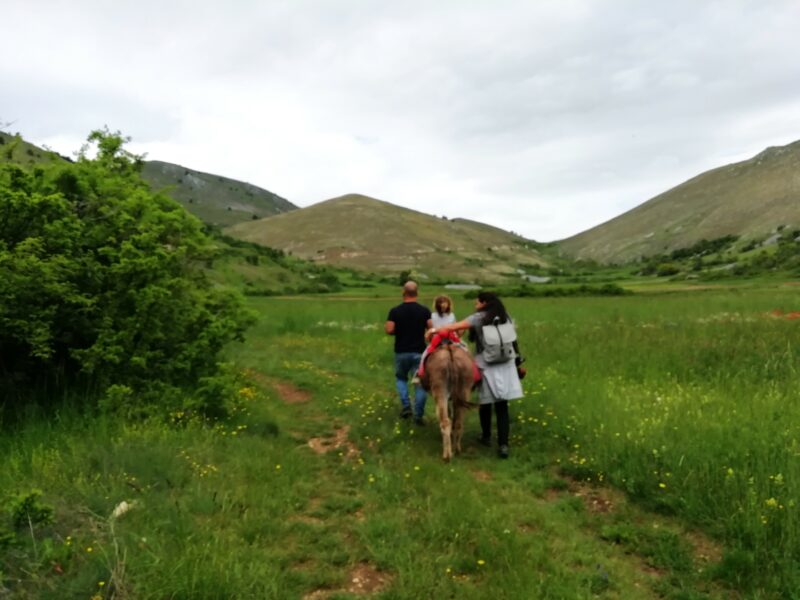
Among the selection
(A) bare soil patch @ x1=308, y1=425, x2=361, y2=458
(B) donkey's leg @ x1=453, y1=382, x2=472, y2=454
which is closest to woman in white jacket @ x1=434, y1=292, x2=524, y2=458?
(B) donkey's leg @ x1=453, y1=382, x2=472, y2=454

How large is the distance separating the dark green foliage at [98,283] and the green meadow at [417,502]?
0.93m

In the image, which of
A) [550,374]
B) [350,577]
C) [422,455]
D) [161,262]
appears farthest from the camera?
[550,374]

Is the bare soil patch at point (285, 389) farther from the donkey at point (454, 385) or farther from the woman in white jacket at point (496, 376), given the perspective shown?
the woman in white jacket at point (496, 376)

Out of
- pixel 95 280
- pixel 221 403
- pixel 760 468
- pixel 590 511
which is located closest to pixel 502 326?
pixel 590 511

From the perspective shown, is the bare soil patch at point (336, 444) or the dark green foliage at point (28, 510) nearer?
the dark green foliage at point (28, 510)

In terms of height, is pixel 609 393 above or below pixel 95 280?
below

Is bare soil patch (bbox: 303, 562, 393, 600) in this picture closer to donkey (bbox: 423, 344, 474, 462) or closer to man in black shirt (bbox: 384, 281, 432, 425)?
donkey (bbox: 423, 344, 474, 462)

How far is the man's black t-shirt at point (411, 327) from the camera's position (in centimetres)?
1027

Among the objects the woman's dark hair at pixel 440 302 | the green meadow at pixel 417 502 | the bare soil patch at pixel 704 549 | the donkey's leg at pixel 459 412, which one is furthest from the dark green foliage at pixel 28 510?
the woman's dark hair at pixel 440 302

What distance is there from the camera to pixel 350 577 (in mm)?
4668

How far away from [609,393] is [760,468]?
3.79m

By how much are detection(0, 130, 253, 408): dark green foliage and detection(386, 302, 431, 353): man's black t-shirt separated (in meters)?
3.39

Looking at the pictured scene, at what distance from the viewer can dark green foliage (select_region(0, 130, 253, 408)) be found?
23.4 feet

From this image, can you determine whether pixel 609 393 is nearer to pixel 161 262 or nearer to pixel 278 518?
pixel 278 518
